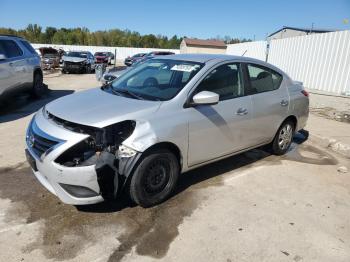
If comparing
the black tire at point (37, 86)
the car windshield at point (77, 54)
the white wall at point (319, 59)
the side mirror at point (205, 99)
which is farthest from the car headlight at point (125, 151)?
the car windshield at point (77, 54)

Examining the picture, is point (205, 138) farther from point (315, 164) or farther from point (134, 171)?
point (315, 164)

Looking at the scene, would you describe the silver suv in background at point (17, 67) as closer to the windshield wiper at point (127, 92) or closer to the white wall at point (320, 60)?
the windshield wiper at point (127, 92)

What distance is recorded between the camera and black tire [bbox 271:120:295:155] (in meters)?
5.88

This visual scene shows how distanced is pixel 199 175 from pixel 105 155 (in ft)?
6.36

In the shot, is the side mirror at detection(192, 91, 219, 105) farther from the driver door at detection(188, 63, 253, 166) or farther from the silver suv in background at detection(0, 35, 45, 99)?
the silver suv in background at detection(0, 35, 45, 99)

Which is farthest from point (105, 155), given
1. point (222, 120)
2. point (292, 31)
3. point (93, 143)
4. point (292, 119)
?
point (292, 31)

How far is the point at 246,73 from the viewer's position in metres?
5.04

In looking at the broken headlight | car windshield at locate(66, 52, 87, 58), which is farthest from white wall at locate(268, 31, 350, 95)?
car windshield at locate(66, 52, 87, 58)

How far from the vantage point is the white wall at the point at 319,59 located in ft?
44.7

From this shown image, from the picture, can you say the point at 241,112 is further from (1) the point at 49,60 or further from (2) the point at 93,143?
(1) the point at 49,60

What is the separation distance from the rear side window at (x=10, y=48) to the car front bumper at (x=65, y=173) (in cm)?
641

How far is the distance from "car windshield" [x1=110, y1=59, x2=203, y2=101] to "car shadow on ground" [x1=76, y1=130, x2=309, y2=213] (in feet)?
4.18

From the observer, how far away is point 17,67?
9.30 m

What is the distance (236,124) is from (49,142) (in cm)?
246
